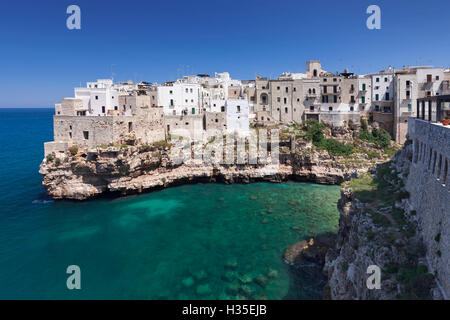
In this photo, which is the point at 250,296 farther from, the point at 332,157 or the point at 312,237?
the point at 332,157

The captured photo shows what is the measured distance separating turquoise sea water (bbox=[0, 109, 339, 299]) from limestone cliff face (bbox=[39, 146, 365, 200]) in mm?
1439

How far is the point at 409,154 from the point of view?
16.5 metres

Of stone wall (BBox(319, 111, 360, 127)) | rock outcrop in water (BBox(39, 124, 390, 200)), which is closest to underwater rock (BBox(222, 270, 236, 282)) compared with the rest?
rock outcrop in water (BBox(39, 124, 390, 200))

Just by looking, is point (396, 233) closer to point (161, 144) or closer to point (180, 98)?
point (161, 144)

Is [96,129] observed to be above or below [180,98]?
below

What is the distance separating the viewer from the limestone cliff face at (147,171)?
103 feet

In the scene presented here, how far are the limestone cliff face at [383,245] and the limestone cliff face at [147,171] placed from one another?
14791 mm

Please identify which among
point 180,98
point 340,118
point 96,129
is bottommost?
point 96,129

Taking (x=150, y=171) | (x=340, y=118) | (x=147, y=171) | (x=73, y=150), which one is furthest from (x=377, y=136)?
(x=73, y=150)

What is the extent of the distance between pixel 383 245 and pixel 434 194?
2.75 m

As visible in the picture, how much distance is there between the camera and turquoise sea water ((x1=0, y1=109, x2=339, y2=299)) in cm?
1717

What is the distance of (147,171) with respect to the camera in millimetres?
34719

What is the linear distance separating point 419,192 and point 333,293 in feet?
20.1
